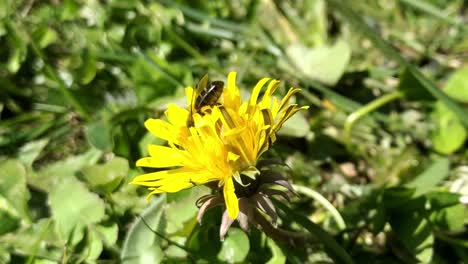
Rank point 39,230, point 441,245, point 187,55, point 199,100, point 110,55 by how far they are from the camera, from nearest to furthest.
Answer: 1. point 199,100
2. point 39,230
3. point 441,245
4. point 110,55
5. point 187,55

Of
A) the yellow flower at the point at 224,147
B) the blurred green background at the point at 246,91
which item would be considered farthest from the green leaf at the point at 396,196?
the yellow flower at the point at 224,147

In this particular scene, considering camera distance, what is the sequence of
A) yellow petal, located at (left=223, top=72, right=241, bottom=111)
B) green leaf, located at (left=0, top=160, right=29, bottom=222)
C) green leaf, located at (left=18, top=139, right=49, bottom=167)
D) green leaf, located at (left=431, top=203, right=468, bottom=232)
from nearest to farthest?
yellow petal, located at (left=223, top=72, right=241, bottom=111) → green leaf, located at (left=431, top=203, right=468, bottom=232) → green leaf, located at (left=0, top=160, right=29, bottom=222) → green leaf, located at (left=18, top=139, right=49, bottom=167)

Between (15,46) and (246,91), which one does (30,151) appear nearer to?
(15,46)

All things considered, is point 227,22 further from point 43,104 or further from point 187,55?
point 43,104

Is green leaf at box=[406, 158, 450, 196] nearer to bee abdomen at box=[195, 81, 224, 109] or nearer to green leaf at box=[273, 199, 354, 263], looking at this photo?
green leaf at box=[273, 199, 354, 263]

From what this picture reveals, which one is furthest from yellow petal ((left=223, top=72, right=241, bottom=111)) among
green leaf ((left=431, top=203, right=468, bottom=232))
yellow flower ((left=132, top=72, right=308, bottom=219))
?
green leaf ((left=431, top=203, right=468, bottom=232))

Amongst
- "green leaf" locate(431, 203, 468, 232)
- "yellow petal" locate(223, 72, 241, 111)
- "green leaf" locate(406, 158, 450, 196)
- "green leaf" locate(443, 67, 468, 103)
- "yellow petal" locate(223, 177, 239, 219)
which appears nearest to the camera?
"yellow petal" locate(223, 177, 239, 219)

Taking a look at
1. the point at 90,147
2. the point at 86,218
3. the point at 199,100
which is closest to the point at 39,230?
the point at 86,218

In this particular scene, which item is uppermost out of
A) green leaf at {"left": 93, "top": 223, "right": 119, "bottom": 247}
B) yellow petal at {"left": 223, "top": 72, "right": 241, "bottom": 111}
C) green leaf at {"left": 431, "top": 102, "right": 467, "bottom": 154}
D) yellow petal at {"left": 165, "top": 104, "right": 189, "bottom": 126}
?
yellow petal at {"left": 223, "top": 72, "right": 241, "bottom": 111}
